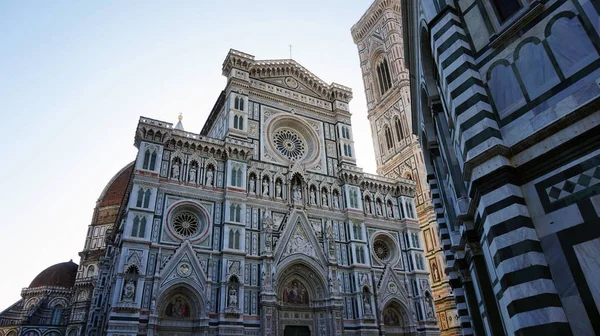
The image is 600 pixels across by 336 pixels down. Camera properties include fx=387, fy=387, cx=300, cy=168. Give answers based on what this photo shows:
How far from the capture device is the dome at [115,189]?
4516 centimetres

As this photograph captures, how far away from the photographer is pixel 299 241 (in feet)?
76.6

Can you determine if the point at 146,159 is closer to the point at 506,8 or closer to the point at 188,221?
the point at 188,221

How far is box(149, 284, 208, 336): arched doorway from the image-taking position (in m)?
18.2

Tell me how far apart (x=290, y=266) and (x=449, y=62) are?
1757 cm

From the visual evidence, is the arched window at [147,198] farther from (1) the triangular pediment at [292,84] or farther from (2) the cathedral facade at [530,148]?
(2) the cathedral facade at [530,148]

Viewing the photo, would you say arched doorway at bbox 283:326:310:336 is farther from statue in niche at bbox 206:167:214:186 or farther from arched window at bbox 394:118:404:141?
arched window at bbox 394:118:404:141

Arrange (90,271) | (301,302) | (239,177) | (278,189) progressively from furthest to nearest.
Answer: (90,271), (278,189), (239,177), (301,302)

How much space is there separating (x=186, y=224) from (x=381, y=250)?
44.0 ft

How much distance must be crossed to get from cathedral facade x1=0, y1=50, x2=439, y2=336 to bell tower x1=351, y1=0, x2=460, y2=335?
461cm

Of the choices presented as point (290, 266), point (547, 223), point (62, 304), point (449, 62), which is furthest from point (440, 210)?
point (62, 304)

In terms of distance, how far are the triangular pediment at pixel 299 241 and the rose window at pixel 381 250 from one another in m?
4.84

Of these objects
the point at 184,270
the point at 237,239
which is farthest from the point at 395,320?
the point at 184,270

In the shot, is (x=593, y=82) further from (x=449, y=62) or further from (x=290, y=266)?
(x=290, y=266)

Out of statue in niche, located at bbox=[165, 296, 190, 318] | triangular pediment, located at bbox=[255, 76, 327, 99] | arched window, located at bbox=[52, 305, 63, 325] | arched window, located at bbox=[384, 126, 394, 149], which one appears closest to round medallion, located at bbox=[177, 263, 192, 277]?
statue in niche, located at bbox=[165, 296, 190, 318]
